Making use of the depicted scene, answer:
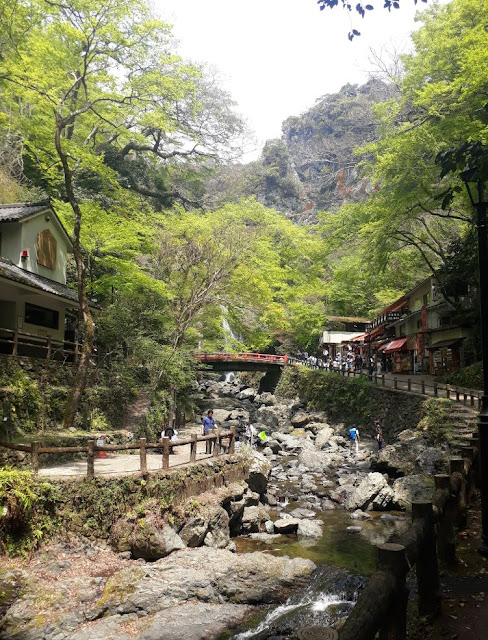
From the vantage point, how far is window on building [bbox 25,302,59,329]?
18.2 metres

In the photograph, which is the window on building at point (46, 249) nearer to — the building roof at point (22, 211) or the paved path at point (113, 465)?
the building roof at point (22, 211)

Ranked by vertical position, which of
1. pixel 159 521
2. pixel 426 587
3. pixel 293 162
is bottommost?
pixel 159 521

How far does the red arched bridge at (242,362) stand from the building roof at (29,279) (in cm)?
1783

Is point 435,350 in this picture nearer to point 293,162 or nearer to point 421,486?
point 421,486

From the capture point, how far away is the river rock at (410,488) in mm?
12758

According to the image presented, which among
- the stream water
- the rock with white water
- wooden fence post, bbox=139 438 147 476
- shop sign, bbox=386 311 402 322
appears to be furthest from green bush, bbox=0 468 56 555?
shop sign, bbox=386 311 402 322

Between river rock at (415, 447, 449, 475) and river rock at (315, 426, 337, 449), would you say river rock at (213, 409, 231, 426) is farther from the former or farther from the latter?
river rock at (415, 447, 449, 475)

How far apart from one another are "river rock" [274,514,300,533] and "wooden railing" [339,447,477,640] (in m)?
6.28

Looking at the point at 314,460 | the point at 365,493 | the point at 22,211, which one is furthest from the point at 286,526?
the point at 22,211

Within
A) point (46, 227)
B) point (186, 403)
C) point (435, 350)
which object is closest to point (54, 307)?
point (46, 227)

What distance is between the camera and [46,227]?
19.1 metres

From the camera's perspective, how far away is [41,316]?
1902 centimetres

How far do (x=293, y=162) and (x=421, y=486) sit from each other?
77.7 m

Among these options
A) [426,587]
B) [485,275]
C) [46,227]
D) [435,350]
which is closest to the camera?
[426,587]
